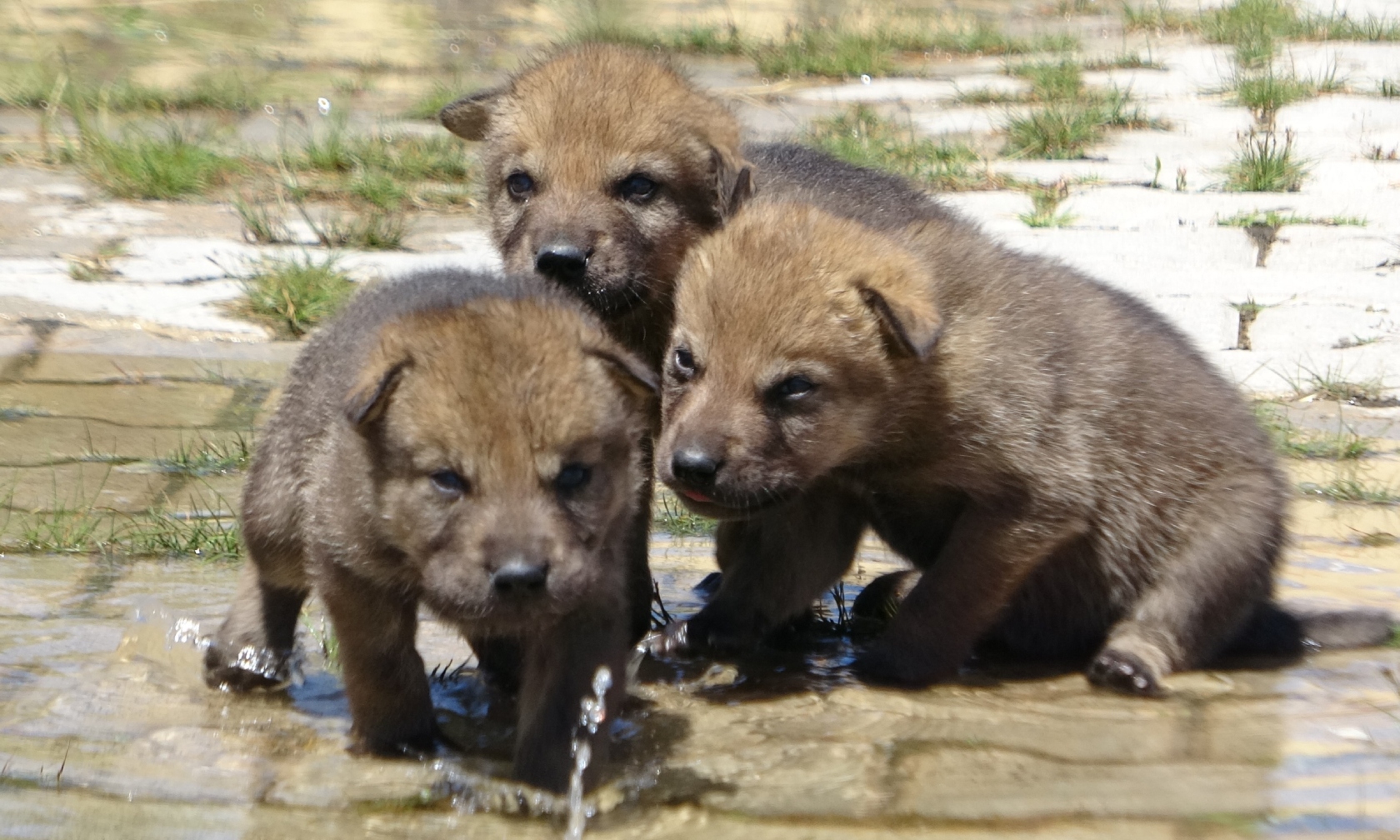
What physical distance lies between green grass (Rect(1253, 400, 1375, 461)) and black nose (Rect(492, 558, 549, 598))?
3763 millimetres

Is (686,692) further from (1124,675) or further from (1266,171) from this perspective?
(1266,171)

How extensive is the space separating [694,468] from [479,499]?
0.74 m

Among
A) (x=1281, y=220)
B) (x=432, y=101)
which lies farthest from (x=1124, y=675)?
(x=432, y=101)

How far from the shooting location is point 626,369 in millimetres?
3576

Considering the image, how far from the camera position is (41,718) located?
3.64m

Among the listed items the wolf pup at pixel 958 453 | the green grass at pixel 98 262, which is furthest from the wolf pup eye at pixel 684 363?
the green grass at pixel 98 262

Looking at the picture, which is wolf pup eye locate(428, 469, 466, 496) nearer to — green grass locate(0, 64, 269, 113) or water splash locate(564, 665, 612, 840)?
water splash locate(564, 665, 612, 840)

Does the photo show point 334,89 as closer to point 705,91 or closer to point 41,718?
point 705,91

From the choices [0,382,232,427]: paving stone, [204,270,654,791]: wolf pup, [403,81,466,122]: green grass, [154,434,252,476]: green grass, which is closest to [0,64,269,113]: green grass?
[403,81,466,122]: green grass

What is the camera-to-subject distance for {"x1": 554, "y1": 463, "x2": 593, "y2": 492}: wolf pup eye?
3402 mm

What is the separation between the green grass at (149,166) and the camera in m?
8.60

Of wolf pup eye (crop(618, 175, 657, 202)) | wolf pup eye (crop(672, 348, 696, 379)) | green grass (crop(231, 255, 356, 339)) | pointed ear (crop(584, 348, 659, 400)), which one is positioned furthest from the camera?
green grass (crop(231, 255, 356, 339))

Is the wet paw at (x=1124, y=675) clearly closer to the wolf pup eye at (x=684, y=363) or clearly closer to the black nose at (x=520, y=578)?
the wolf pup eye at (x=684, y=363)

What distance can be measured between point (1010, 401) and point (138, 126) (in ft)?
23.3
